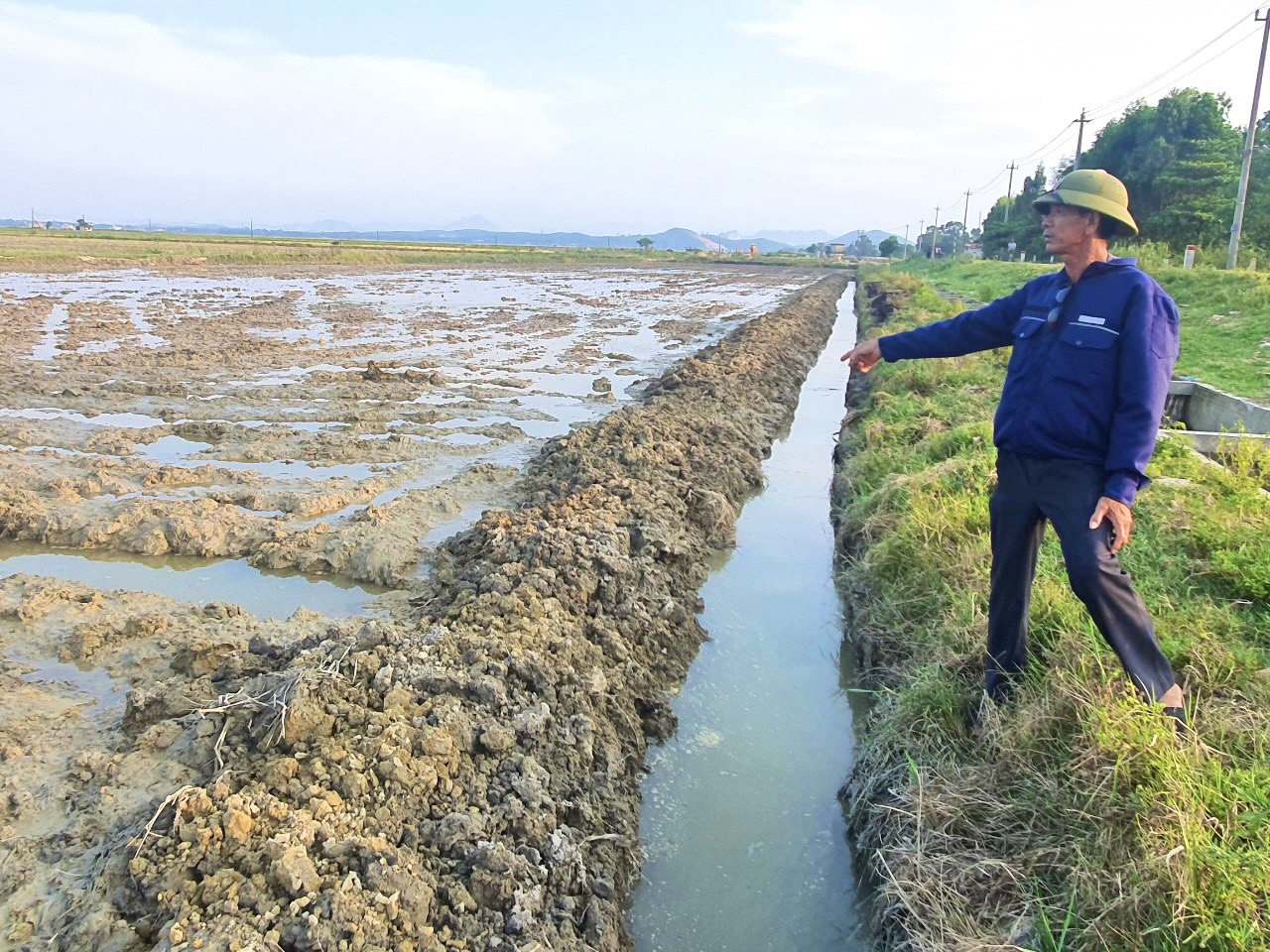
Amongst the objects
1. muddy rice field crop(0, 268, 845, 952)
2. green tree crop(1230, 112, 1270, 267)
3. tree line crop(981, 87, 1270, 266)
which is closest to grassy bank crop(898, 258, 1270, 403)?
muddy rice field crop(0, 268, 845, 952)

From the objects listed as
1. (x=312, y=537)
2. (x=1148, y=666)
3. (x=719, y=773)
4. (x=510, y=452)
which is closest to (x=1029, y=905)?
(x=1148, y=666)

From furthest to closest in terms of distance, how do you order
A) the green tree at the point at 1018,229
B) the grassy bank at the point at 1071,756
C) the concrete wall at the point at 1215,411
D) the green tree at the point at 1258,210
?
the green tree at the point at 1018,229
the green tree at the point at 1258,210
the concrete wall at the point at 1215,411
the grassy bank at the point at 1071,756

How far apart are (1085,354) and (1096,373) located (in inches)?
3.1

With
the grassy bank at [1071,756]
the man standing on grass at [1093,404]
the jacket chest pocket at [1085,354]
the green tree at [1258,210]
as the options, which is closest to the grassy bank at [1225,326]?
the grassy bank at [1071,756]

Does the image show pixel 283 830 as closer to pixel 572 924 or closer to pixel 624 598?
pixel 572 924

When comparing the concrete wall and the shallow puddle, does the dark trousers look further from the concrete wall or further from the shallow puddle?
the concrete wall

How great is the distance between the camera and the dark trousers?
2.98 m

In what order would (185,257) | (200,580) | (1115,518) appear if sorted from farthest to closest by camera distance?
1. (185,257)
2. (200,580)
3. (1115,518)

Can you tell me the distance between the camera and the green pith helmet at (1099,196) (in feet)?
9.73

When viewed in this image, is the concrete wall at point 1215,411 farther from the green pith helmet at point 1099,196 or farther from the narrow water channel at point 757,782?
the green pith helmet at point 1099,196

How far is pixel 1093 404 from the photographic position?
2.99 meters

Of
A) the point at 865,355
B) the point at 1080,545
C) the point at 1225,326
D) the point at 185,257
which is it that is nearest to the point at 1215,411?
the point at 1225,326

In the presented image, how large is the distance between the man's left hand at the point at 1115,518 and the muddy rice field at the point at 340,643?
2.37m

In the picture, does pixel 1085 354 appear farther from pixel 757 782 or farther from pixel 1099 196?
pixel 757 782
